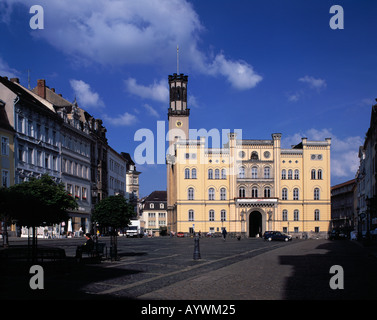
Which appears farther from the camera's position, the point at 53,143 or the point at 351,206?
the point at 351,206

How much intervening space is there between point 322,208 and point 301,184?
18.8 ft

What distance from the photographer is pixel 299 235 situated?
86.9 m

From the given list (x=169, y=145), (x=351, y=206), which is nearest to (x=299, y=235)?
(x=169, y=145)

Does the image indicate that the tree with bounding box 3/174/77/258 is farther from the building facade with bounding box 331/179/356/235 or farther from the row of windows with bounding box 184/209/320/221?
the building facade with bounding box 331/179/356/235

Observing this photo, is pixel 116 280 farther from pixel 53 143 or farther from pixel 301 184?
pixel 301 184

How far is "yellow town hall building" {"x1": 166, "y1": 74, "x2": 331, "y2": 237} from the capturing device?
86.2 meters

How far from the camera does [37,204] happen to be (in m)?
17.0

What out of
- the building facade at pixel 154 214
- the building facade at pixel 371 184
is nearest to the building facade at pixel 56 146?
the building facade at pixel 371 184

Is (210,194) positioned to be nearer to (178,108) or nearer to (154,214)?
(178,108)

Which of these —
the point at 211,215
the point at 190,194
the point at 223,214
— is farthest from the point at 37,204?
the point at 223,214

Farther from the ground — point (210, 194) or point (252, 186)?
point (252, 186)

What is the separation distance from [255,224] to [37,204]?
78217mm

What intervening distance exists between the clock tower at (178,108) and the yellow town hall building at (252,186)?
14.7 metres

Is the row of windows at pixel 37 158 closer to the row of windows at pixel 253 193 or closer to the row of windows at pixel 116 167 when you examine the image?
the row of windows at pixel 116 167
